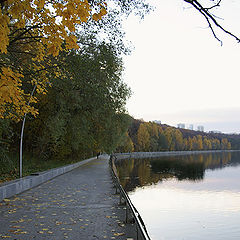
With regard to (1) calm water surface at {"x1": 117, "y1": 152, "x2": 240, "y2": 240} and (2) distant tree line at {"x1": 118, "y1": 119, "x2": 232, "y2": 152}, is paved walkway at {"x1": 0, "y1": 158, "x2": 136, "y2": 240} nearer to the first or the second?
(1) calm water surface at {"x1": 117, "y1": 152, "x2": 240, "y2": 240}

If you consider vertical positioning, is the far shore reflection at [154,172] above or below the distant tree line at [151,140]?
below

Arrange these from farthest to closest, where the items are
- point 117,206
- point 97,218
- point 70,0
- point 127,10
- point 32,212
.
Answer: point 127,10 → point 117,206 → point 32,212 → point 97,218 → point 70,0

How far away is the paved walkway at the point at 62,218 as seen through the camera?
6.53 m

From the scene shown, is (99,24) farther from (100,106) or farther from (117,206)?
(100,106)

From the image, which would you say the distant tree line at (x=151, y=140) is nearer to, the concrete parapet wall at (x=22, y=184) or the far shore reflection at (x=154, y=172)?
the far shore reflection at (x=154, y=172)

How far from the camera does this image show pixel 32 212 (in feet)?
28.8

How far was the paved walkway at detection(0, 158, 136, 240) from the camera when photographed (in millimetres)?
6527

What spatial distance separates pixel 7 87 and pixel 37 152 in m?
23.2

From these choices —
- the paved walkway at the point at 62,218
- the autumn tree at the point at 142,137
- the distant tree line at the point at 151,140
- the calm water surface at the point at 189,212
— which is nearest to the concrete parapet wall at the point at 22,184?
the paved walkway at the point at 62,218

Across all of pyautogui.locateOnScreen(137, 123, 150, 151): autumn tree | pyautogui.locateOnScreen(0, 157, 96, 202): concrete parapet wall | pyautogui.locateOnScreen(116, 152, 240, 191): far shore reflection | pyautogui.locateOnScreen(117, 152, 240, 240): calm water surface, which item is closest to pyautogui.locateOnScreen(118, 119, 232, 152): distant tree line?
pyautogui.locateOnScreen(137, 123, 150, 151): autumn tree

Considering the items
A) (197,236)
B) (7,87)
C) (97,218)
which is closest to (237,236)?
(197,236)

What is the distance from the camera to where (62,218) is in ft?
26.5

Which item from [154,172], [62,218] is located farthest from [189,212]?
[154,172]

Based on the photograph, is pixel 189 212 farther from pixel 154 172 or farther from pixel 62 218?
pixel 154 172
